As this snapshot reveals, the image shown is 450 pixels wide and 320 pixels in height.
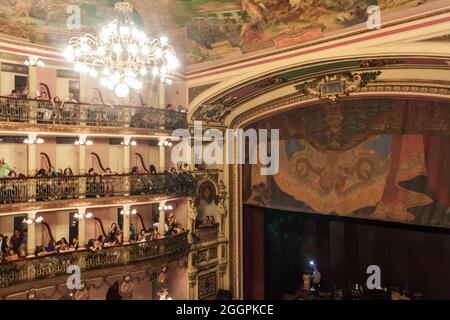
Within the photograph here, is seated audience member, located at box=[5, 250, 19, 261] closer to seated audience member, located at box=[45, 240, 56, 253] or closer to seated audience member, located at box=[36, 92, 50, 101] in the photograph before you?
seated audience member, located at box=[45, 240, 56, 253]

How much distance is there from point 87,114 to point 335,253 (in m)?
11.2

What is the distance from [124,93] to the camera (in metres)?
6.51

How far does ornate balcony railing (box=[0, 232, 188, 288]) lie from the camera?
30.8ft

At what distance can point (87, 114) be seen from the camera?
438 inches

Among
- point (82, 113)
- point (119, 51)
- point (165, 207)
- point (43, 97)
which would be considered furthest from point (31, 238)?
point (119, 51)

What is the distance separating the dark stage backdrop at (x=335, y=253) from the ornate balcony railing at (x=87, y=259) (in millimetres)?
3836

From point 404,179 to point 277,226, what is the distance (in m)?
6.17

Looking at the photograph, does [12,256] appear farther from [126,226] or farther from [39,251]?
[126,226]

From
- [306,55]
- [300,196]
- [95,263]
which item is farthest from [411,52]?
[95,263]

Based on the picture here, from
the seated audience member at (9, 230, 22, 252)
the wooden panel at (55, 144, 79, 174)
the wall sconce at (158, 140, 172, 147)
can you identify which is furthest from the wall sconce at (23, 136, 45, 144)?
the wall sconce at (158, 140, 172, 147)

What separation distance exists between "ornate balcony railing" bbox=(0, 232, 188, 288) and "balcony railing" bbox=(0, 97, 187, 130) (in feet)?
13.0

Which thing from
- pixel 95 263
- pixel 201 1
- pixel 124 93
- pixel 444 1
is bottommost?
pixel 95 263

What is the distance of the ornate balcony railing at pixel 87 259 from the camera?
9.40m

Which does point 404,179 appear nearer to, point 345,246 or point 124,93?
point 345,246
